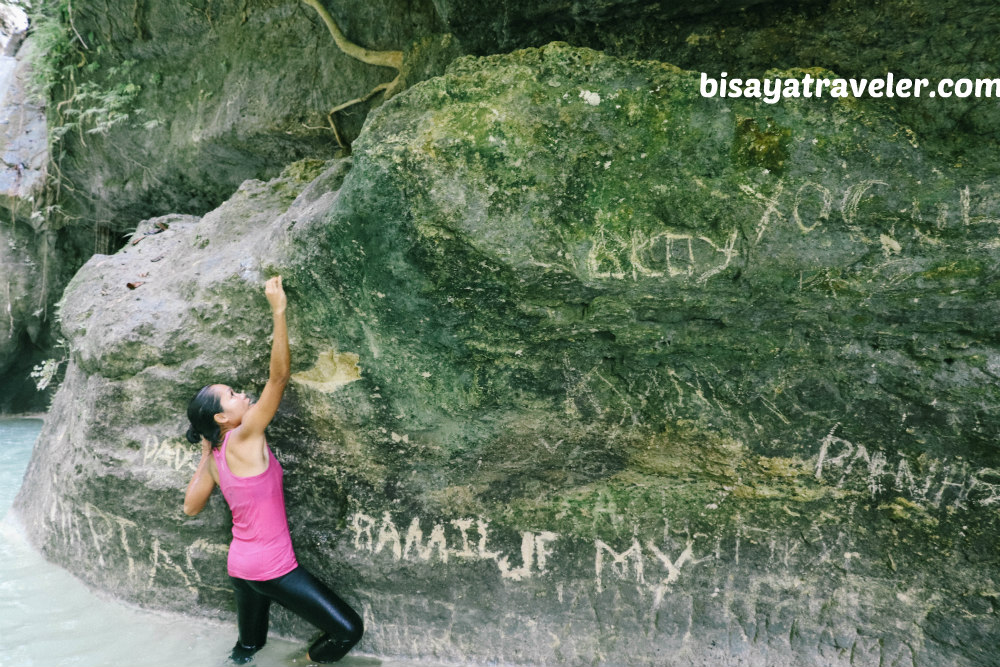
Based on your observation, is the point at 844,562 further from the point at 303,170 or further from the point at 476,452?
the point at 303,170

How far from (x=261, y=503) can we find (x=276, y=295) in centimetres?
87

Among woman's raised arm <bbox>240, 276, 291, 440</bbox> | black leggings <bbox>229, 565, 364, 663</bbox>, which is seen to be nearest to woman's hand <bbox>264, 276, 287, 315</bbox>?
woman's raised arm <bbox>240, 276, 291, 440</bbox>

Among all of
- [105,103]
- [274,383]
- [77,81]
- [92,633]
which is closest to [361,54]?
[274,383]

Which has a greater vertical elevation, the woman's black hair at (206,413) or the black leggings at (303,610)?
the woman's black hair at (206,413)

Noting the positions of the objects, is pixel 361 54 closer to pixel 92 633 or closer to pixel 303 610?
pixel 303 610

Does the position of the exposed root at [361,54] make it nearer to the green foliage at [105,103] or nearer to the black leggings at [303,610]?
the green foliage at [105,103]

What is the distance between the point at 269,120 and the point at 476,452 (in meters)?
3.39

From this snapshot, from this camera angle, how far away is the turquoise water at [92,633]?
2.99 meters

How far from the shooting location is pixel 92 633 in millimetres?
3168

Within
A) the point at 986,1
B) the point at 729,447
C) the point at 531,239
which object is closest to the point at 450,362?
the point at 531,239

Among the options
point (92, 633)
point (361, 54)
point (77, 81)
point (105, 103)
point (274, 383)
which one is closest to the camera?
point (274, 383)

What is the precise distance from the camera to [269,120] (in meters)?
5.04

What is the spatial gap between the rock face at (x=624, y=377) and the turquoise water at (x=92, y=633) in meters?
0.19

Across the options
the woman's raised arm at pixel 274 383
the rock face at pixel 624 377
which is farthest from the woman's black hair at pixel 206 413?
the rock face at pixel 624 377
